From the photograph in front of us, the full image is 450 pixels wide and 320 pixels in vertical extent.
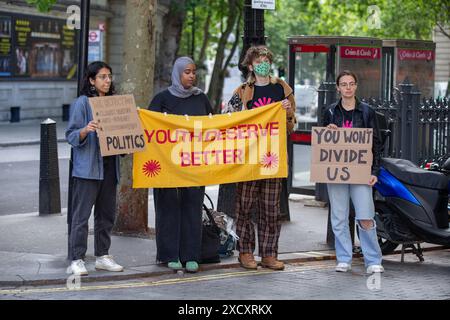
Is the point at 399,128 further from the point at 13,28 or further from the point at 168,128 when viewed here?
the point at 13,28

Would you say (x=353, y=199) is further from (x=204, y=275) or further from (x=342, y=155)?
(x=204, y=275)

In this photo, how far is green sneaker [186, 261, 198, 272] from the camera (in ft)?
30.2

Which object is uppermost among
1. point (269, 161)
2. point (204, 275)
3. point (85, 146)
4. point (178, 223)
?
point (85, 146)

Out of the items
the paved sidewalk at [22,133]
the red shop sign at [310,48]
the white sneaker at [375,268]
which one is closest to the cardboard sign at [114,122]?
the white sneaker at [375,268]

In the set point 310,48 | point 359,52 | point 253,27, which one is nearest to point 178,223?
point 253,27

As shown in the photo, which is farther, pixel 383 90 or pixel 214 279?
pixel 383 90

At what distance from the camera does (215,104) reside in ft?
130

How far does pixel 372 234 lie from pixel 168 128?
2079mm

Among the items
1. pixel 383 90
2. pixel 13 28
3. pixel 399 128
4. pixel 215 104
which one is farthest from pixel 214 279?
pixel 215 104

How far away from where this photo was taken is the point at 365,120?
9.38m

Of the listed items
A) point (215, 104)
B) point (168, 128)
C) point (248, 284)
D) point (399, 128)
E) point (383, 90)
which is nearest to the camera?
point (248, 284)

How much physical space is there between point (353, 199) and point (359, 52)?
6.12 m

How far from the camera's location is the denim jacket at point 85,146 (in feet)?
29.3

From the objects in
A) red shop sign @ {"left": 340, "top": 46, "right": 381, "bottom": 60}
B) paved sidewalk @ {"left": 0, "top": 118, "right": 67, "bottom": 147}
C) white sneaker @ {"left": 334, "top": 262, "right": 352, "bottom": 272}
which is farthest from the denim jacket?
paved sidewalk @ {"left": 0, "top": 118, "right": 67, "bottom": 147}
